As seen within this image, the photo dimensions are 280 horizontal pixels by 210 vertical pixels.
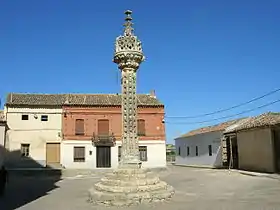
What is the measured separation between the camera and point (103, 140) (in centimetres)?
3262

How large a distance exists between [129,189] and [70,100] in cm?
2467

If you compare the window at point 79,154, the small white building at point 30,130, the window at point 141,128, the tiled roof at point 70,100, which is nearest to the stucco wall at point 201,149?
the tiled roof at point 70,100

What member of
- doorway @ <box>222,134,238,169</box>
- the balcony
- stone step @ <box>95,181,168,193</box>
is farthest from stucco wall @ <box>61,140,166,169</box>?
stone step @ <box>95,181,168,193</box>

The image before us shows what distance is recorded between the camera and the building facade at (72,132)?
31.8 m

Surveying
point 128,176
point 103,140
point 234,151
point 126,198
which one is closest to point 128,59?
point 128,176

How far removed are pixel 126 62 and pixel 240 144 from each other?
18.0m

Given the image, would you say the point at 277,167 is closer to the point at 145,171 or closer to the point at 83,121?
the point at 145,171

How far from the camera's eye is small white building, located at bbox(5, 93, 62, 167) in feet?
103

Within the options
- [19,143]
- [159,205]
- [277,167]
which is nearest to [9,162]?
[19,143]

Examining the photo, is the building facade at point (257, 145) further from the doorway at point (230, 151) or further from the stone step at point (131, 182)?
the stone step at point (131, 182)

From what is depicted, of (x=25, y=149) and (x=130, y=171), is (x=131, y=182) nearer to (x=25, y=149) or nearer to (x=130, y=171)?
(x=130, y=171)

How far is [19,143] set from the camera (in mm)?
31703

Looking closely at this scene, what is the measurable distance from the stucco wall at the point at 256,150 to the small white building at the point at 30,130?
650 inches

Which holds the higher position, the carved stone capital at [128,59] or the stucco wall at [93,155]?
the carved stone capital at [128,59]
